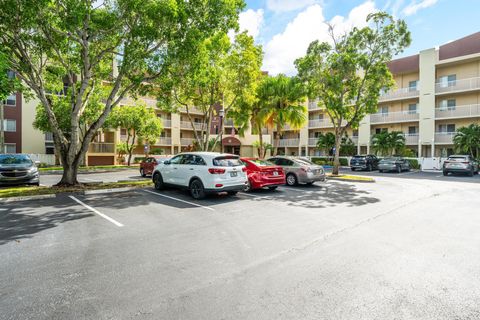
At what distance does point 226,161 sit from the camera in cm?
1020

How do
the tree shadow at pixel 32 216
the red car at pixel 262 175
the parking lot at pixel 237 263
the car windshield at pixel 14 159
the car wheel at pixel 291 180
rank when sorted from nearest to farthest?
the parking lot at pixel 237 263
the tree shadow at pixel 32 216
the red car at pixel 262 175
the car windshield at pixel 14 159
the car wheel at pixel 291 180

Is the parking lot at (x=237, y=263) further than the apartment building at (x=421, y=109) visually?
No

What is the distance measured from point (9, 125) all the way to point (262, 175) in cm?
3295

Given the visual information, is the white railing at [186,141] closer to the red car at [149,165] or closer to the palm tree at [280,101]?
the palm tree at [280,101]

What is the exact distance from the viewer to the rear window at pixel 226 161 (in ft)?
32.6

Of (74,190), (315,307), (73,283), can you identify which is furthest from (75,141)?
(315,307)

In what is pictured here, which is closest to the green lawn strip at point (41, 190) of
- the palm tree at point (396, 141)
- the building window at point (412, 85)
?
the palm tree at point (396, 141)

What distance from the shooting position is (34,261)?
14.9 feet

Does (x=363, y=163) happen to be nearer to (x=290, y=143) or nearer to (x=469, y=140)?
(x=469, y=140)

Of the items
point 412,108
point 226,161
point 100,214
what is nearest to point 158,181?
point 226,161

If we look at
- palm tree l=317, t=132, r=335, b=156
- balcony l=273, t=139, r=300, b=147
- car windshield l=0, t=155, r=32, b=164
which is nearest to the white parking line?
car windshield l=0, t=155, r=32, b=164

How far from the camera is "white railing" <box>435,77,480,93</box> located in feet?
96.5

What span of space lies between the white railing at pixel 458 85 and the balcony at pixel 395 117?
359cm

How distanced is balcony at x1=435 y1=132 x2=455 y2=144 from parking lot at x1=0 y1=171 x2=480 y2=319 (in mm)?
27481
